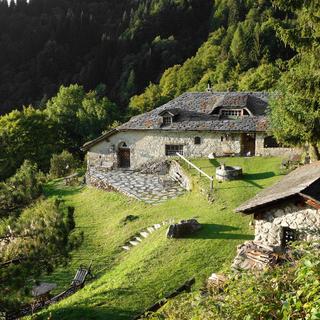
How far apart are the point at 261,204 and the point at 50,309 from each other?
7.39 metres

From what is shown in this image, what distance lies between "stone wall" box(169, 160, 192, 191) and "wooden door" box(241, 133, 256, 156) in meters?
5.69

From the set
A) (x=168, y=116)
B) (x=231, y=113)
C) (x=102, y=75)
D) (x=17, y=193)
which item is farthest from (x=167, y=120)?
(x=102, y=75)

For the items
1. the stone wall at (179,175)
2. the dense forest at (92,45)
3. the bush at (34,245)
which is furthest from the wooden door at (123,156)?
the dense forest at (92,45)

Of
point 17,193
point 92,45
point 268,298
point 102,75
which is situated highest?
point 92,45

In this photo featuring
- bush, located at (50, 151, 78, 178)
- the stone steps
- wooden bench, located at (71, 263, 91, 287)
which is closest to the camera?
wooden bench, located at (71, 263, 91, 287)

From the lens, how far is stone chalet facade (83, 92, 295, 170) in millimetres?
33375

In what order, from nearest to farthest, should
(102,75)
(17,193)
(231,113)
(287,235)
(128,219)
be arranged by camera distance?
(17,193) < (287,235) < (128,219) < (231,113) < (102,75)

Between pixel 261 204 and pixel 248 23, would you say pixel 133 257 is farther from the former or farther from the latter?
pixel 248 23

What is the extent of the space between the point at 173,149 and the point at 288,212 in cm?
2082

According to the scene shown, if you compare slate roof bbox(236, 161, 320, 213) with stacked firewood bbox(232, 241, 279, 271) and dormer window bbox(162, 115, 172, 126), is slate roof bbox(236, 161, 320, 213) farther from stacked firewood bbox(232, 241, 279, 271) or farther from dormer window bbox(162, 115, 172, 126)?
dormer window bbox(162, 115, 172, 126)

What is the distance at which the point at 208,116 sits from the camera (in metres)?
34.6

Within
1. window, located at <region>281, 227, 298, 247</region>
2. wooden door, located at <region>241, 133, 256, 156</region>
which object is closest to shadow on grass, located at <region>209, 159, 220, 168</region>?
wooden door, located at <region>241, 133, 256, 156</region>

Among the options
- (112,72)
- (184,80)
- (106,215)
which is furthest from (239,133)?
(112,72)

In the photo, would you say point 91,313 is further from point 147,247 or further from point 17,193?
point 147,247
